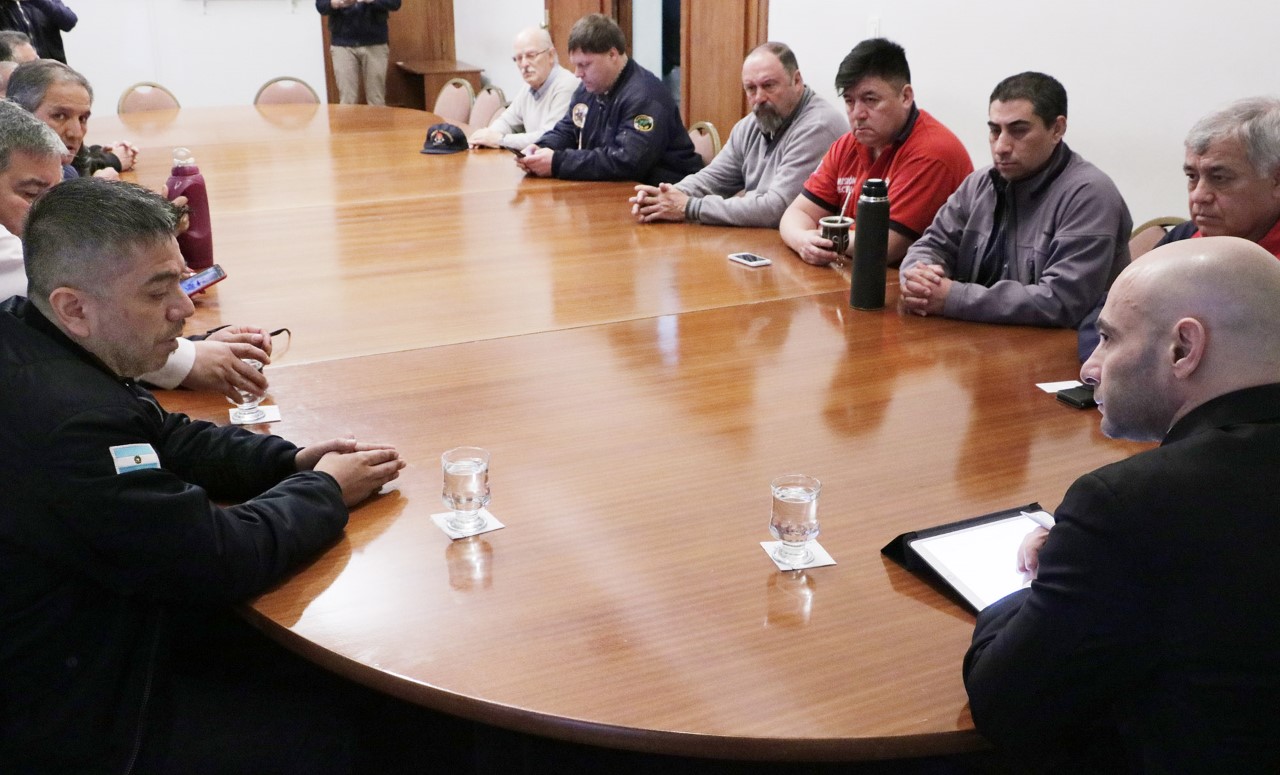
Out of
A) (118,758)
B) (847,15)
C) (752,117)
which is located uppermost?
(847,15)

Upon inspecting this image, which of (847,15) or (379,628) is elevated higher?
(847,15)

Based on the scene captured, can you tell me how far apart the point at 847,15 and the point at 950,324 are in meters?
3.01

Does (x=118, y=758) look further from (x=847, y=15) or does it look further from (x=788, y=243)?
(x=847, y=15)

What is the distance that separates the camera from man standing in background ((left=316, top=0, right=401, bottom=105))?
8234 mm

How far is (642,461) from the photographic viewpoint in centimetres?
183

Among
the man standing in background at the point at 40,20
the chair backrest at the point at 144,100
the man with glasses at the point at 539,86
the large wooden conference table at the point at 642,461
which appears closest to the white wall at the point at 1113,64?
the large wooden conference table at the point at 642,461

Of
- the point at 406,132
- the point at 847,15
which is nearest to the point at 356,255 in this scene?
the point at 406,132

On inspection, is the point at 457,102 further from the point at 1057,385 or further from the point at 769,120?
the point at 1057,385

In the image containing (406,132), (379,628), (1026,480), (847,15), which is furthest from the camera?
(406,132)

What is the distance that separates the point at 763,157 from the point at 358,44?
17.9 ft

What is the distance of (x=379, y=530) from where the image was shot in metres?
1.62

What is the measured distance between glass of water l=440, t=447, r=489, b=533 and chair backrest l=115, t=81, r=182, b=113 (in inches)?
221

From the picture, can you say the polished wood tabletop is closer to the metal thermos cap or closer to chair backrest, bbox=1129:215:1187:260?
the metal thermos cap

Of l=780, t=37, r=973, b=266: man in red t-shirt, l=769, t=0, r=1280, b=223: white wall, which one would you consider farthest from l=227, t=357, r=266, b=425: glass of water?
l=769, t=0, r=1280, b=223: white wall
